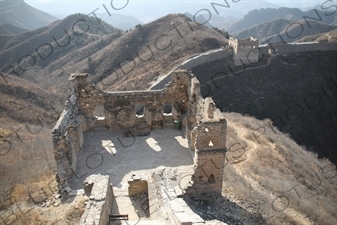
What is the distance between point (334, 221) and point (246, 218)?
588 cm

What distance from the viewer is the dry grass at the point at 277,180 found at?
47.0 ft

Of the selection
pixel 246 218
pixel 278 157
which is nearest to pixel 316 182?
pixel 278 157

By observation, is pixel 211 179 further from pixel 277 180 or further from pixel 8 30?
pixel 8 30

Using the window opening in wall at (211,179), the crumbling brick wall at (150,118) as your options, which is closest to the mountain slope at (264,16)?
the crumbling brick wall at (150,118)

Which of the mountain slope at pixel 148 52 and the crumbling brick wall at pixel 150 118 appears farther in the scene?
the mountain slope at pixel 148 52

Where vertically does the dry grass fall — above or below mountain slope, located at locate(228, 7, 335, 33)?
below

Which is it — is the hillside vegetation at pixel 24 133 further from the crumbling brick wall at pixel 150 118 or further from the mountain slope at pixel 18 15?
the mountain slope at pixel 18 15

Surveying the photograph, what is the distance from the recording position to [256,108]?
120 ft

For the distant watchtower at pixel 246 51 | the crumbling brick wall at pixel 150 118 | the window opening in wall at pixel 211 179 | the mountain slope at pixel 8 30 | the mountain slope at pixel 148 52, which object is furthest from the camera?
the mountain slope at pixel 8 30

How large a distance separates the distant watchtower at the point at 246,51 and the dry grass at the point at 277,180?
1786cm

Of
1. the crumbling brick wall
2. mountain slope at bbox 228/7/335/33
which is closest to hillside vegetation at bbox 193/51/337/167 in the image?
the crumbling brick wall

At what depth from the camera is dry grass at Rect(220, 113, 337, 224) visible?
14.3 m

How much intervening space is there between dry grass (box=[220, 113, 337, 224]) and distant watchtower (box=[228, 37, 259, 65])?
17862 mm

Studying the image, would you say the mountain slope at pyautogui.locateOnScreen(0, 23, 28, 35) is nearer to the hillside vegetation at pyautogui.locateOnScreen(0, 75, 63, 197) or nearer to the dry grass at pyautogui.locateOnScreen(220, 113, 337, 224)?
the hillside vegetation at pyautogui.locateOnScreen(0, 75, 63, 197)
